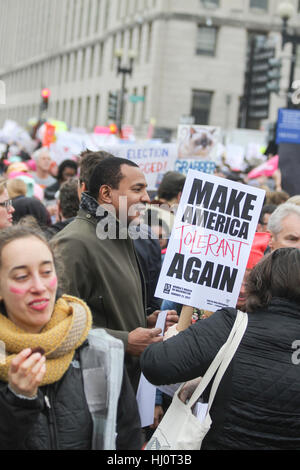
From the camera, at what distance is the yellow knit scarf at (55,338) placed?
8.87 ft

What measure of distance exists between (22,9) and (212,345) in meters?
93.3

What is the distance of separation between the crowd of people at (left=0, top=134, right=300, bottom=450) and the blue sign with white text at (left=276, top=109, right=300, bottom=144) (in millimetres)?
5543

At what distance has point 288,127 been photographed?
1022cm

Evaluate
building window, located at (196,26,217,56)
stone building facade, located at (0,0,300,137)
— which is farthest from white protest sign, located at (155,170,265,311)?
building window, located at (196,26,217,56)

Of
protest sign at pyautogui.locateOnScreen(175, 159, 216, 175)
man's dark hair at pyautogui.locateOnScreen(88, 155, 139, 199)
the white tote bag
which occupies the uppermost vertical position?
man's dark hair at pyautogui.locateOnScreen(88, 155, 139, 199)

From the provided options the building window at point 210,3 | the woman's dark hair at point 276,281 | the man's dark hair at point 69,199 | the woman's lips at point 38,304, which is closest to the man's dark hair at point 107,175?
the woman's dark hair at point 276,281

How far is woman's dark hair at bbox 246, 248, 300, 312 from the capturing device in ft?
10.9

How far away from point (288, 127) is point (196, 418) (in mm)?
7508

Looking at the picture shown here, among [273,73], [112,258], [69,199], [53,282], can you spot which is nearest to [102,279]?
[112,258]

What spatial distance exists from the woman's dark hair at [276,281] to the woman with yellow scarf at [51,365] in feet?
2.37

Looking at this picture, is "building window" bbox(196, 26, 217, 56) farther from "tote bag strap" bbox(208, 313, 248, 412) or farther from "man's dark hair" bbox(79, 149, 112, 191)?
"tote bag strap" bbox(208, 313, 248, 412)

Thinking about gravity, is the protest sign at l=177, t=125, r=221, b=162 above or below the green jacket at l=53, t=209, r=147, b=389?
above

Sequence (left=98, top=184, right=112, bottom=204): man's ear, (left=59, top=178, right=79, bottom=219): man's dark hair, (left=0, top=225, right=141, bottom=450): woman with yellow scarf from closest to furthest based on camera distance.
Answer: (left=0, top=225, right=141, bottom=450): woman with yellow scarf < (left=98, top=184, right=112, bottom=204): man's ear < (left=59, top=178, right=79, bottom=219): man's dark hair

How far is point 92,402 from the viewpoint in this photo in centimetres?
282
